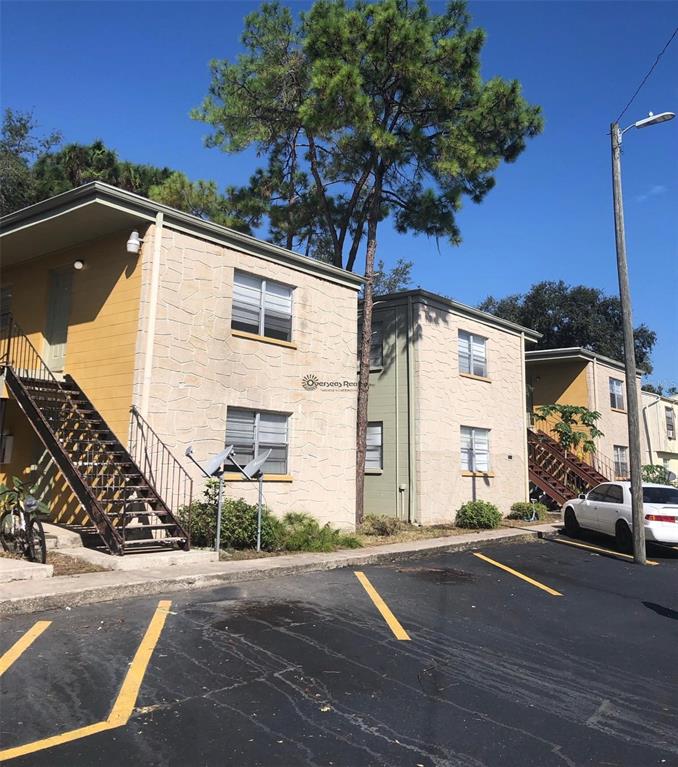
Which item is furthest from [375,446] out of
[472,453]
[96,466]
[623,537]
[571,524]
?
[96,466]

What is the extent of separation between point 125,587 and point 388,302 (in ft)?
42.3

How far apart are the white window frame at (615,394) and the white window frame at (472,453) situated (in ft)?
35.4

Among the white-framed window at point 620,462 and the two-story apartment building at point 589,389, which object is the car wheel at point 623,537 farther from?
the white-framed window at point 620,462

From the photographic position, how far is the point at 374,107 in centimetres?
1730

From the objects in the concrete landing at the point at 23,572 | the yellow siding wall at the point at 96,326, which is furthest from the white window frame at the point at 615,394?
the concrete landing at the point at 23,572

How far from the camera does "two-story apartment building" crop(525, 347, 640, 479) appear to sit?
1037 inches

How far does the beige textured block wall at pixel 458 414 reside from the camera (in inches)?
704

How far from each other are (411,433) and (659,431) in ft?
72.3

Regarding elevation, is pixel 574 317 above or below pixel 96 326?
above

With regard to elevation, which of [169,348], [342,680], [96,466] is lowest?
[342,680]

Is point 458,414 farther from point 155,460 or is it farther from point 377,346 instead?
point 155,460

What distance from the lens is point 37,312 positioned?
14.2 meters

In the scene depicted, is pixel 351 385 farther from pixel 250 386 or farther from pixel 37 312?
pixel 37 312

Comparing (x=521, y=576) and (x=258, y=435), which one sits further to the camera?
(x=258, y=435)
